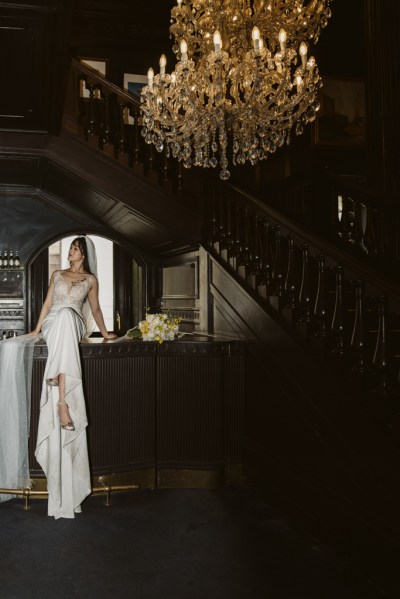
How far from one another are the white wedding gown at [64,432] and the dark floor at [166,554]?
0.18m

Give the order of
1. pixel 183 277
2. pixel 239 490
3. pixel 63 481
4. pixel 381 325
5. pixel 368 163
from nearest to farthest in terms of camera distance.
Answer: pixel 381 325 → pixel 63 481 → pixel 239 490 → pixel 368 163 → pixel 183 277

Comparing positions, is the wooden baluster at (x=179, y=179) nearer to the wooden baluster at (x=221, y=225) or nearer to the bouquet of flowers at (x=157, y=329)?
the wooden baluster at (x=221, y=225)

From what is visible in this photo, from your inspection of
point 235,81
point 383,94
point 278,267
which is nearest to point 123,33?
point 383,94

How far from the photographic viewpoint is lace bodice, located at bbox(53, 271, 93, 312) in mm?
5406

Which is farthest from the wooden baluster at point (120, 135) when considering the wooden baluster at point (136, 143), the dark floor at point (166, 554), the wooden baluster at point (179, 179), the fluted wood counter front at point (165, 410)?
the dark floor at point (166, 554)

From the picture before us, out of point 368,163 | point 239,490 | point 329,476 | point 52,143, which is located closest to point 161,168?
point 52,143

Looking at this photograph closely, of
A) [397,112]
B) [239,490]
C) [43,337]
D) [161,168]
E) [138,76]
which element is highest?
[138,76]

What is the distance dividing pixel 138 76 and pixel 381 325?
26.2 ft

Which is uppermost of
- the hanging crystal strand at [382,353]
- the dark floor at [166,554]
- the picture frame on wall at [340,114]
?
the picture frame on wall at [340,114]

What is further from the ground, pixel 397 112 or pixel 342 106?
pixel 342 106

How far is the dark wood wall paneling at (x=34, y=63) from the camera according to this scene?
15.1 feet

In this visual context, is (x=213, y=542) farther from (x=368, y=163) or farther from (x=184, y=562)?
(x=368, y=163)

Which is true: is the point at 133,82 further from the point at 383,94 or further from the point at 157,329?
the point at 157,329

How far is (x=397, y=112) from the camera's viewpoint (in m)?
6.57
